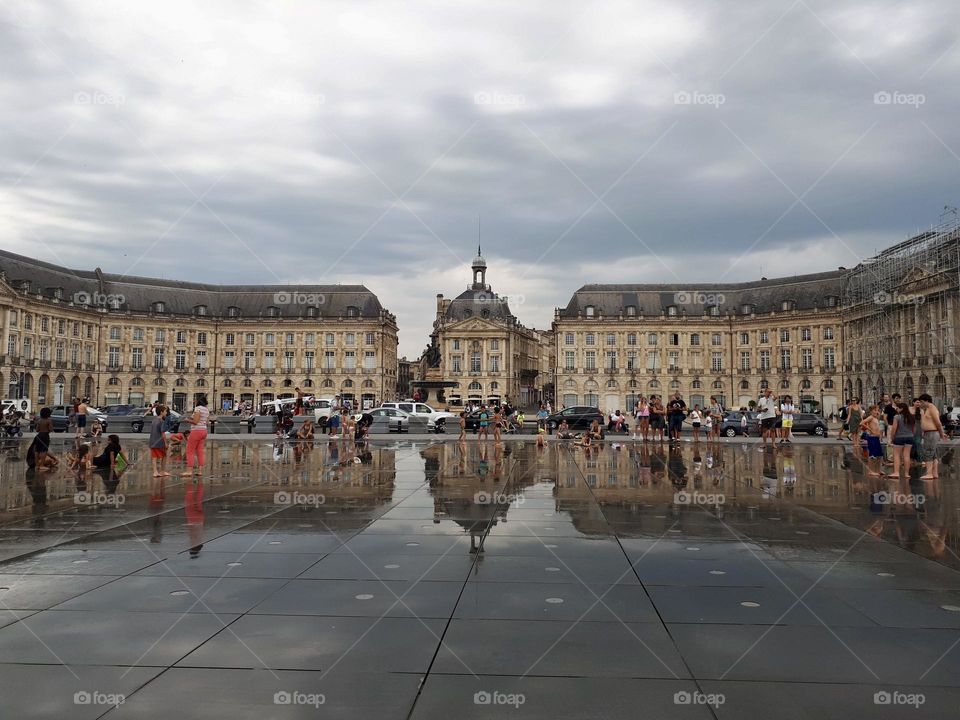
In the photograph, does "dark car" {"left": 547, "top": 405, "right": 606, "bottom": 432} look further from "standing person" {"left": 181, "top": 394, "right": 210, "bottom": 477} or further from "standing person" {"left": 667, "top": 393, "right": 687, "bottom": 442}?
"standing person" {"left": 181, "top": 394, "right": 210, "bottom": 477}

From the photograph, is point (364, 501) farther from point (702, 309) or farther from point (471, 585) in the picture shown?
point (702, 309)

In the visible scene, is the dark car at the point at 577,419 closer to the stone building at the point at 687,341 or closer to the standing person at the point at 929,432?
the standing person at the point at 929,432

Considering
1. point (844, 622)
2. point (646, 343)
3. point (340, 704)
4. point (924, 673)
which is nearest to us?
point (340, 704)

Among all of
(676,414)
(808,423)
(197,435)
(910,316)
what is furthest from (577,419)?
(910,316)

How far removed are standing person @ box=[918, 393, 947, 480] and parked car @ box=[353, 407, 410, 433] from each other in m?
27.8

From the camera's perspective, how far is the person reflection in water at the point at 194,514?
27.5 feet

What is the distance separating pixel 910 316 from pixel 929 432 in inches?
2258

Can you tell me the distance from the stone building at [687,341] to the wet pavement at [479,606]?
80873mm

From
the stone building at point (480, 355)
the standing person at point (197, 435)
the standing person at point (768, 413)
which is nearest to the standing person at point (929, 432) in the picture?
the standing person at point (768, 413)

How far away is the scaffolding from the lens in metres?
56.4

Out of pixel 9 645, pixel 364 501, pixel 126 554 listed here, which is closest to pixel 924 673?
pixel 9 645

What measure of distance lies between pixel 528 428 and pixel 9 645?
129 feet

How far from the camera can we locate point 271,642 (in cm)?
516

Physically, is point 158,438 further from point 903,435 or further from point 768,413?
point 768,413
